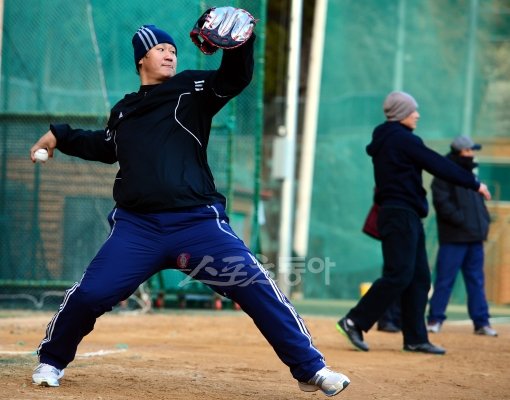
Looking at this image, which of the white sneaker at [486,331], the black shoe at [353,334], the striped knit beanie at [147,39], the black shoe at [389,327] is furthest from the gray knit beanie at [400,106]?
the striped knit beanie at [147,39]

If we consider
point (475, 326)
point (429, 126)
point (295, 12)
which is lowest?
point (475, 326)

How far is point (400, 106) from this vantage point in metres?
8.36

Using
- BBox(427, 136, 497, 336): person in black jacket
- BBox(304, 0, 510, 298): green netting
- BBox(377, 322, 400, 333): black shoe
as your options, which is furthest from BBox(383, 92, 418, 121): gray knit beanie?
BBox(304, 0, 510, 298): green netting

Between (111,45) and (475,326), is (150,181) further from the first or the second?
(111,45)

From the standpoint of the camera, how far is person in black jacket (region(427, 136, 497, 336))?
10.4 m

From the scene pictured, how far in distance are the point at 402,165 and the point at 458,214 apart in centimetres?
249

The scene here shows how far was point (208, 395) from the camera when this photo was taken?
5.58 metres

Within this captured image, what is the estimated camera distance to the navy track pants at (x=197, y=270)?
5.23 metres

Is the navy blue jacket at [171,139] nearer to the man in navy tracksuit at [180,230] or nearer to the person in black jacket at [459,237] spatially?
the man in navy tracksuit at [180,230]

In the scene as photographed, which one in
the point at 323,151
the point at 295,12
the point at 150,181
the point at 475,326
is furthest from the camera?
the point at 323,151

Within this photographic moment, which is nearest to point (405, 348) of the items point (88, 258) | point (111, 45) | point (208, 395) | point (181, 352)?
point (181, 352)

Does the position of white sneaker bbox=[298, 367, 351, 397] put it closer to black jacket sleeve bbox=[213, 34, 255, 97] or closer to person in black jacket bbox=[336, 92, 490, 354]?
black jacket sleeve bbox=[213, 34, 255, 97]

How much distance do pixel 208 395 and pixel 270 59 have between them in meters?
16.0

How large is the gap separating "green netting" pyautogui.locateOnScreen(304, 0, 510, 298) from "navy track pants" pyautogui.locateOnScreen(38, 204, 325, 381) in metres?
9.24
